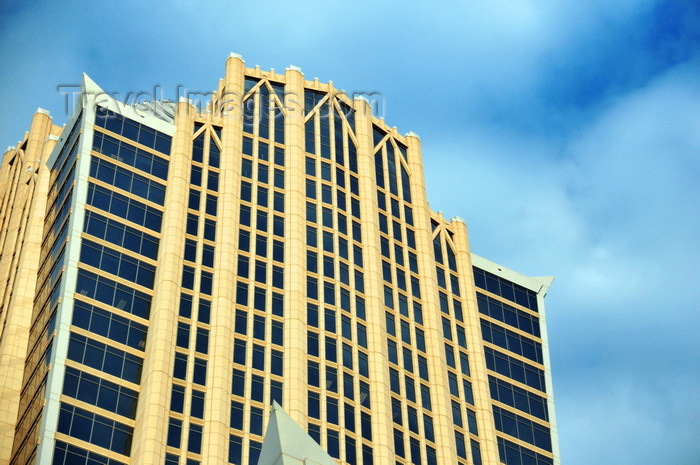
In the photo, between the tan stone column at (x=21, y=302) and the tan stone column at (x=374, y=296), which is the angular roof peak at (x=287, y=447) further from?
the tan stone column at (x=374, y=296)

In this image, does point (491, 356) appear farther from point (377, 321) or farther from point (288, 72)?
point (288, 72)

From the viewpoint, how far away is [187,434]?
101875mm

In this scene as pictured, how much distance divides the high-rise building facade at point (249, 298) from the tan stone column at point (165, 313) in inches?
8.4

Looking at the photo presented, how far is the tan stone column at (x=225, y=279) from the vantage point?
103m

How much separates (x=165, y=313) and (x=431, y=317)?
3119cm

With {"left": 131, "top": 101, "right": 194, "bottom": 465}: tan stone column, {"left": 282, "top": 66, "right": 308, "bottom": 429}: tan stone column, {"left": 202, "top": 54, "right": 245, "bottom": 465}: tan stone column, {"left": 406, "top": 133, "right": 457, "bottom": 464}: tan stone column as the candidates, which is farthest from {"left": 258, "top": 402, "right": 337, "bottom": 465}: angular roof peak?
{"left": 406, "top": 133, "right": 457, "bottom": 464}: tan stone column

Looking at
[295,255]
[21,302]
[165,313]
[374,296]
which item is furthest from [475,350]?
[21,302]

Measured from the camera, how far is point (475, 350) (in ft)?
427

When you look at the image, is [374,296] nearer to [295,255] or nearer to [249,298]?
[295,255]

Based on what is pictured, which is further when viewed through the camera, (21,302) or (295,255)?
(295,255)

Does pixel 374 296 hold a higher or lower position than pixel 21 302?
higher

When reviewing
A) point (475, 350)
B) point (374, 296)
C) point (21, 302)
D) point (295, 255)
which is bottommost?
point (21, 302)

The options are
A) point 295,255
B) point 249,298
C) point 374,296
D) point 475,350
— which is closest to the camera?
point 249,298

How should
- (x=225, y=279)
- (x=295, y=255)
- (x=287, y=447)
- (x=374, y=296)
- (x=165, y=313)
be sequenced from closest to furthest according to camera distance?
(x=287, y=447), (x=165, y=313), (x=225, y=279), (x=295, y=255), (x=374, y=296)
